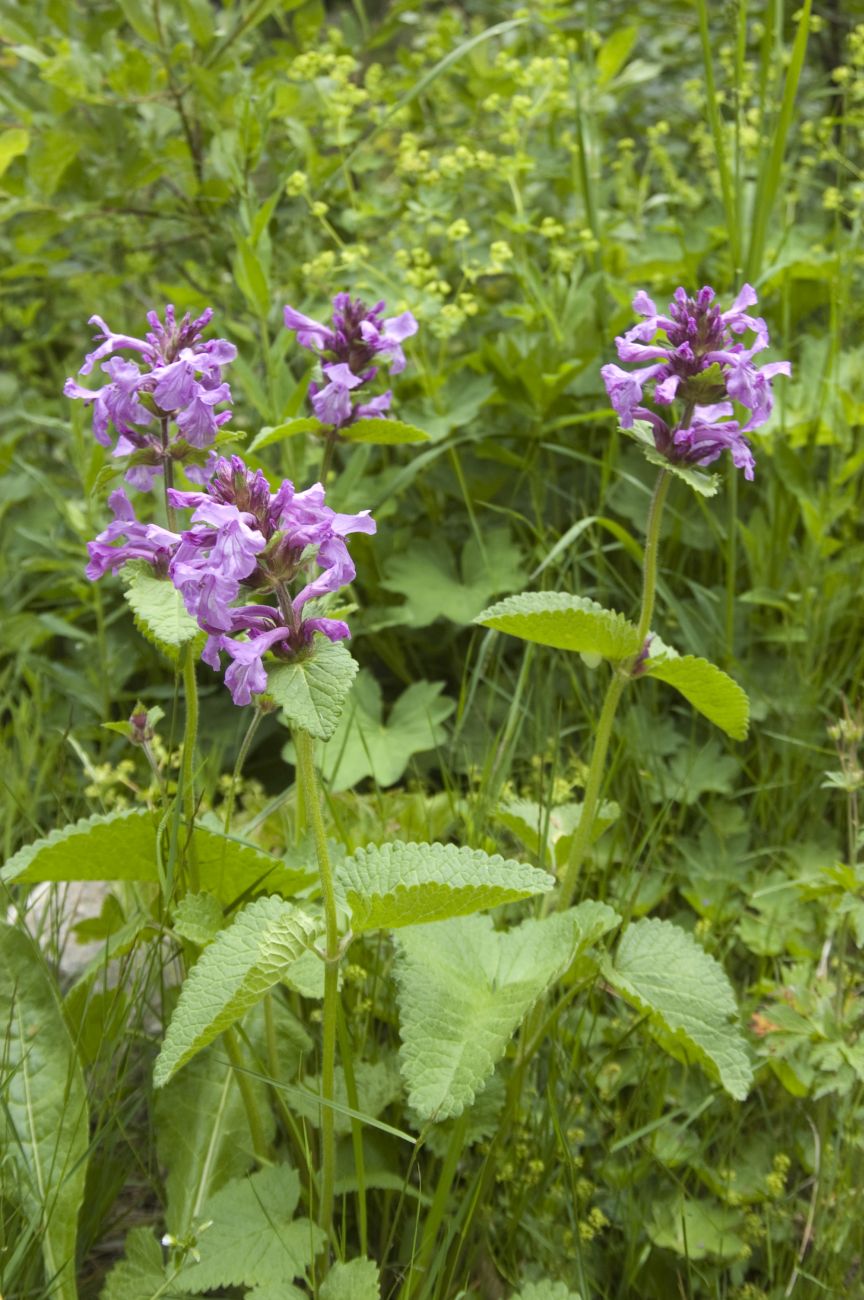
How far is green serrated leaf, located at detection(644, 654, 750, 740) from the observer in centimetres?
149

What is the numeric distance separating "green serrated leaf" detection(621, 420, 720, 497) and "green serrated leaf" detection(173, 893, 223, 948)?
0.72m

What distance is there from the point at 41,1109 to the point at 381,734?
3.29 feet

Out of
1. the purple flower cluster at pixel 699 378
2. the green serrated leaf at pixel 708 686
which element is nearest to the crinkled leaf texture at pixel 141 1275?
the green serrated leaf at pixel 708 686

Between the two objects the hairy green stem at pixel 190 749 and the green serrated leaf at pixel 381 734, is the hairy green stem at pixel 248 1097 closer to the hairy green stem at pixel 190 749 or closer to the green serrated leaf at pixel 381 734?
the hairy green stem at pixel 190 749

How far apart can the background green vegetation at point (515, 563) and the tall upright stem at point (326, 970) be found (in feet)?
0.35

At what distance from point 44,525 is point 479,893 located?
2.13 meters

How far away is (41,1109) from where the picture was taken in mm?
1471

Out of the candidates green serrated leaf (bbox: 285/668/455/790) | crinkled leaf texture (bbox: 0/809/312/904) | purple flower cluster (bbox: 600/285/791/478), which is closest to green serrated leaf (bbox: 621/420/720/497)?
purple flower cluster (bbox: 600/285/791/478)

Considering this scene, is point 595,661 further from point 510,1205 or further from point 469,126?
point 469,126

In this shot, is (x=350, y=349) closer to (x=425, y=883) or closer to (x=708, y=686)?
(x=708, y=686)

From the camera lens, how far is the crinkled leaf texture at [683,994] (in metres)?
1.40

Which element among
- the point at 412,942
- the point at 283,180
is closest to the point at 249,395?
the point at 283,180

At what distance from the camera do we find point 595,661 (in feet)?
5.14

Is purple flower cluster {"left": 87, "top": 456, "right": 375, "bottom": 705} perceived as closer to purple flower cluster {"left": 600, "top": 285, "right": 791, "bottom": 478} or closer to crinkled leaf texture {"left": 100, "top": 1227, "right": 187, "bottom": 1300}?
purple flower cluster {"left": 600, "top": 285, "right": 791, "bottom": 478}
